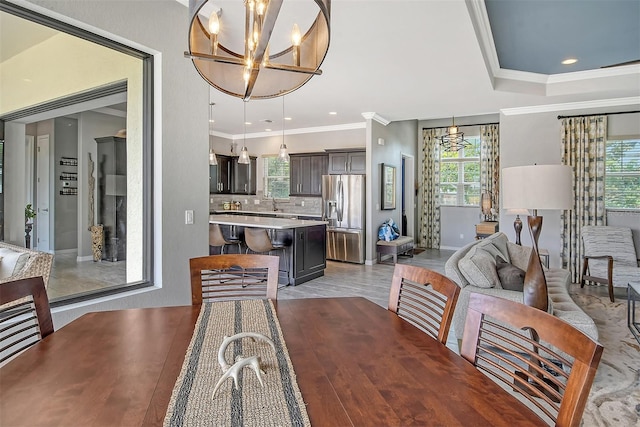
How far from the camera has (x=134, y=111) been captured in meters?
2.64

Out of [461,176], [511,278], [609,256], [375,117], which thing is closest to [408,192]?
[461,176]

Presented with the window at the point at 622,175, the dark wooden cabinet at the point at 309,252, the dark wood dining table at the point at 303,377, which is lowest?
the dark wooden cabinet at the point at 309,252

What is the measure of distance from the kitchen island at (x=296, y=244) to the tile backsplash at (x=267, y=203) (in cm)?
214

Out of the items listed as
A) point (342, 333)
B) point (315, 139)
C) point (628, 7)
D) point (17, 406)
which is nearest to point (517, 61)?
point (628, 7)

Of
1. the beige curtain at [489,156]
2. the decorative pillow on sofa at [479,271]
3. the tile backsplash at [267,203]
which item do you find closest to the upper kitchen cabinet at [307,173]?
the tile backsplash at [267,203]

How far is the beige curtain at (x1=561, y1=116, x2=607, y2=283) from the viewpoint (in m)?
5.47

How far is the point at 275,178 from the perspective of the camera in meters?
8.66

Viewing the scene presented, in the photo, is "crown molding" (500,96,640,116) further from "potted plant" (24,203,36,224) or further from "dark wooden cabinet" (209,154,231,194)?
"potted plant" (24,203,36,224)

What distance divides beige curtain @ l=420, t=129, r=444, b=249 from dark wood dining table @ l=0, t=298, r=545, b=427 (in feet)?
26.8

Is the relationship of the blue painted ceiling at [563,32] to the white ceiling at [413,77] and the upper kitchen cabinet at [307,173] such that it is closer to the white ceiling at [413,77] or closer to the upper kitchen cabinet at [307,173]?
the white ceiling at [413,77]

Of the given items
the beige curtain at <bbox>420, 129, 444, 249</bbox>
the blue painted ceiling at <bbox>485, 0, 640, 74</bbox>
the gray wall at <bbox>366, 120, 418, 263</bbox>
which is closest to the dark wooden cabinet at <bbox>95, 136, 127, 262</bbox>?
the blue painted ceiling at <bbox>485, 0, 640, 74</bbox>

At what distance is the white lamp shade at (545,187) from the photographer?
2.43 metres

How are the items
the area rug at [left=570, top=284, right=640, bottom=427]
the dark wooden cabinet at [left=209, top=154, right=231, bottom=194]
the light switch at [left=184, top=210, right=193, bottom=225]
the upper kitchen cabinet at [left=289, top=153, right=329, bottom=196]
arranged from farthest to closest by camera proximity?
1. the dark wooden cabinet at [left=209, top=154, right=231, bottom=194]
2. the upper kitchen cabinet at [left=289, top=153, right=329, bottom=196]
3. the light switch at [left=184, top=210, right=193, bottom=225]
4. the area rug at [left=570, top=284, right=640, bottom=427]

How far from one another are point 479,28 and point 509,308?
3.21 meters
